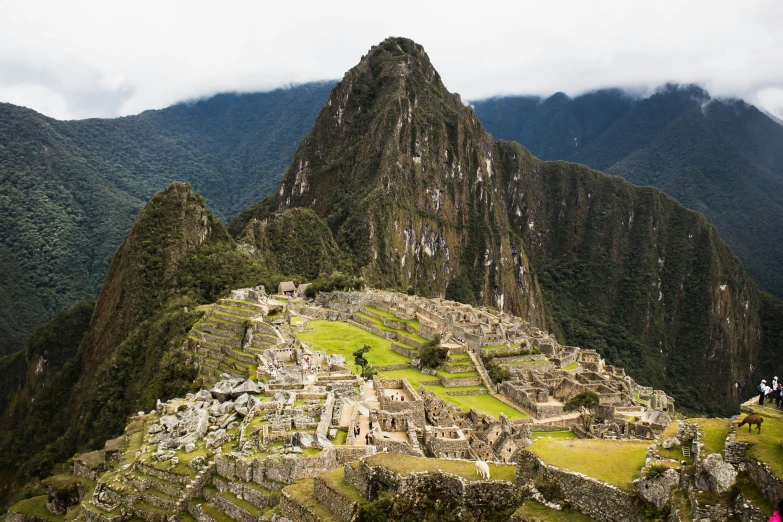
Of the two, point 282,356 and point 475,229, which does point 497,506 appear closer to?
point 282,356

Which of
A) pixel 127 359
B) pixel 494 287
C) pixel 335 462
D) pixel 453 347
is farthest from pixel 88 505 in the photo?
pixel 494 287

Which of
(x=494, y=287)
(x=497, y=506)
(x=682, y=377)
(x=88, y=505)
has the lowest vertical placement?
(x=682, y=377)

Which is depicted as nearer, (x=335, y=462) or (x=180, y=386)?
(x=335, y=462)

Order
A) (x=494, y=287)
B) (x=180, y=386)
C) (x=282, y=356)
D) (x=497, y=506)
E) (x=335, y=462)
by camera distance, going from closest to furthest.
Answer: (x=497, y=506), (x=335, y=462), (x=282, y=356), (x=180, y=386), (x=494, y=287)

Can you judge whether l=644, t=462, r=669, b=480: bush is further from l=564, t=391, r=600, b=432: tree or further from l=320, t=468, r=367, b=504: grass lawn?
l=564, t=391, r=600, b=432: tree

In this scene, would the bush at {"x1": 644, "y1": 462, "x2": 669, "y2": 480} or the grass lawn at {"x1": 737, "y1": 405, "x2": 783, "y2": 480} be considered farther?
the bush at {"x1": 644, "y1": 462, "x2": 669, "y2": 480}

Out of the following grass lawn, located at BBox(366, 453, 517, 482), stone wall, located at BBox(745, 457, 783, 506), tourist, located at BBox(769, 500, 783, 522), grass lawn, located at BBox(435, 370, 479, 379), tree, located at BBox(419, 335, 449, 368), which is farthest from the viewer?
tree, located at BBox(419, 335, 449, 368)

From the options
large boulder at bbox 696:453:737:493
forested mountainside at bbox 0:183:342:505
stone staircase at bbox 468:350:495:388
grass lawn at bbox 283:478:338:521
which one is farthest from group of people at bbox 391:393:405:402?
forested mountainside at bbox 0:183:342:505
